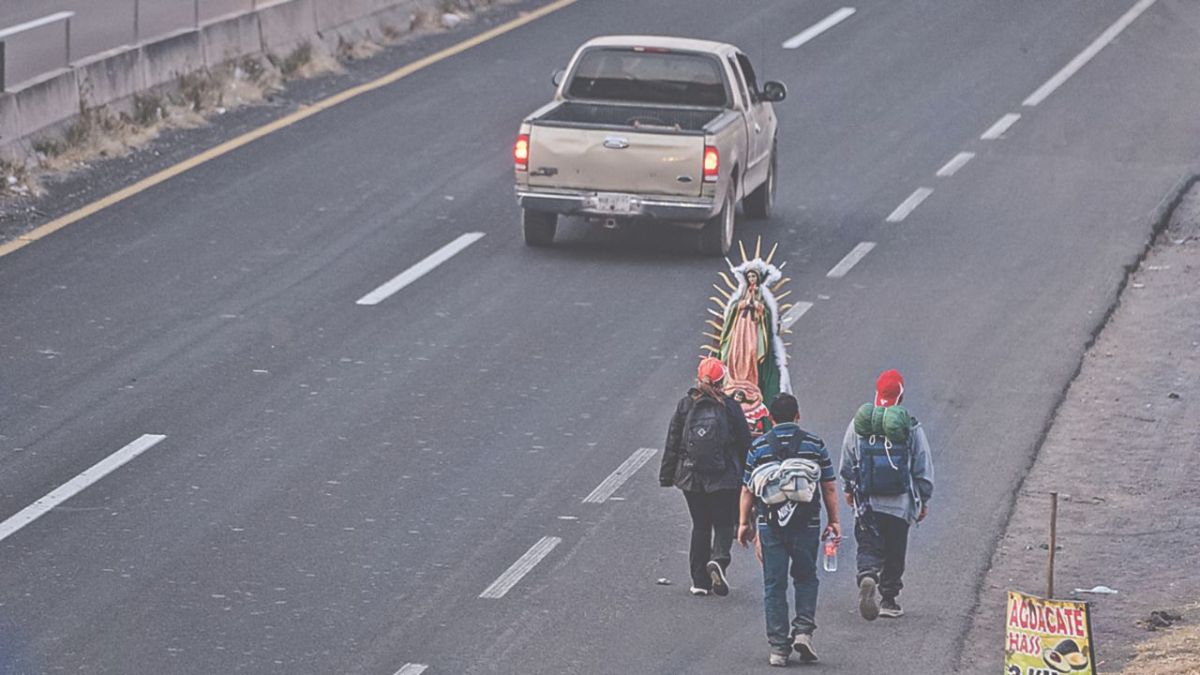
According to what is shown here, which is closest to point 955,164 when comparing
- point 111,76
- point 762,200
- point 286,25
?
point 762,200

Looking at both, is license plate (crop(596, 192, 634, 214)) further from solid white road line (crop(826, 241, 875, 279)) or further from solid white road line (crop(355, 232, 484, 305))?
solid white road line (crop(826, 241, 875, 279))

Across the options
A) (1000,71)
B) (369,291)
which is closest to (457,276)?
(369,291)

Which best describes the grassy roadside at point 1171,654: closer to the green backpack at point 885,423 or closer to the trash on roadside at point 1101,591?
the trash on roadside at point 1101,591

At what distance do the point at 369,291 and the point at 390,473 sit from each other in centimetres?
494

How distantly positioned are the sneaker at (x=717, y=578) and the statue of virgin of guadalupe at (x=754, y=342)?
138cm

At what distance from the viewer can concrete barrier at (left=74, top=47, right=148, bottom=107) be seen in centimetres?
2492

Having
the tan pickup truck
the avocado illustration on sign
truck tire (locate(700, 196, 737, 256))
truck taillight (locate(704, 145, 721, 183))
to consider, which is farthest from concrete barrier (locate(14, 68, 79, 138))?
the avocado illustration on sign

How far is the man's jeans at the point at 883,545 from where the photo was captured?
13016 mm

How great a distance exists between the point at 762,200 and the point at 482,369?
20.6ft

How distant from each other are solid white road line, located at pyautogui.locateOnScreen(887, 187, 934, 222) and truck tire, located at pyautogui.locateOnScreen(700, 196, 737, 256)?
225cm

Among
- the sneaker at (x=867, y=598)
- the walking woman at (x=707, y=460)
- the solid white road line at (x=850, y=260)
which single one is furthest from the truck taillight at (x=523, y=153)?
the sneaker at (x=867, y=598)

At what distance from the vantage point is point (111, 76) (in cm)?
2542

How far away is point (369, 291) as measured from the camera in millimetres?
20188

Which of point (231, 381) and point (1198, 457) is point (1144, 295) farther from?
point (231, 381)
